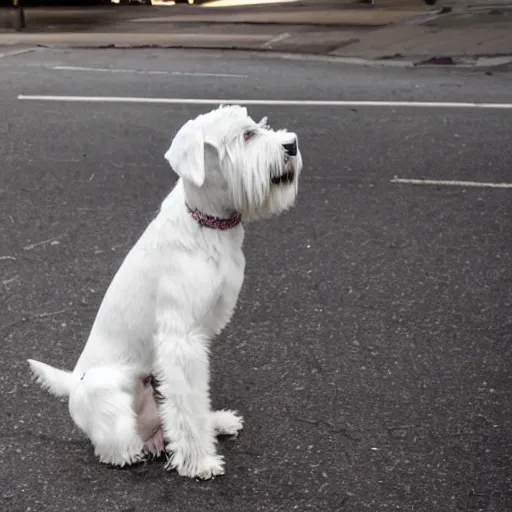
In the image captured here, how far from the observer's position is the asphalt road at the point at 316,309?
3.52m

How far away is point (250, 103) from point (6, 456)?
265 inches

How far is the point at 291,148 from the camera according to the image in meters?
3.21

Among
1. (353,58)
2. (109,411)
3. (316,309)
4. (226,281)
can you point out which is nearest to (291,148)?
(226,281)

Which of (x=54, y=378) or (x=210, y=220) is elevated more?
(x=210, y=220)

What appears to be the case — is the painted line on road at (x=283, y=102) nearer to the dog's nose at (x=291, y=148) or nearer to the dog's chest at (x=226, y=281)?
the dog's chest at (x=226, y=281)

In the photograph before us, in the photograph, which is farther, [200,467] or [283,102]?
[283,102]

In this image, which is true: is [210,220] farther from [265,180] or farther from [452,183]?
[452,183]

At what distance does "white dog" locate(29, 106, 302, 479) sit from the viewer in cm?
322

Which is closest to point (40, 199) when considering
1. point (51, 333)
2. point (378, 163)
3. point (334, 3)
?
point (51, 333)

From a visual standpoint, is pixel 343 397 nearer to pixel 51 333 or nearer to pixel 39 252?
pixel 51 333

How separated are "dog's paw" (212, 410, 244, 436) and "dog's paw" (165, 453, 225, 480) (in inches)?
10.7

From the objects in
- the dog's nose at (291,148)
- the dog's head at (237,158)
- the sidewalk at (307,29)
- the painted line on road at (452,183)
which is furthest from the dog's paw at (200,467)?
the sidewalk at (307,29)

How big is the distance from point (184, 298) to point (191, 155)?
1.81 ft

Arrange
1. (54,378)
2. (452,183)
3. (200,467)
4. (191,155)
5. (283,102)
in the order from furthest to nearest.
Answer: (283,102) → (452,183) → (54,378) → (200,467) → (191,155)
